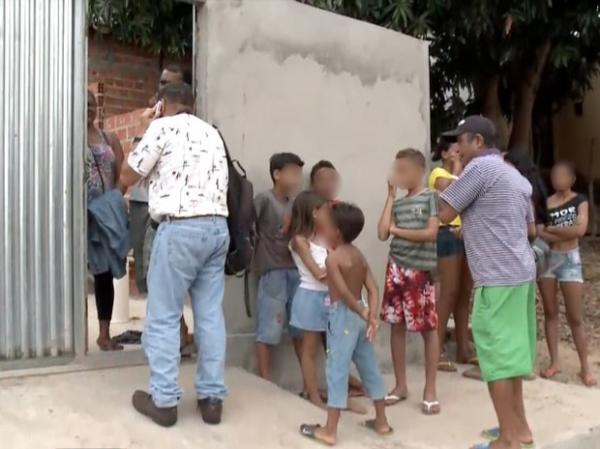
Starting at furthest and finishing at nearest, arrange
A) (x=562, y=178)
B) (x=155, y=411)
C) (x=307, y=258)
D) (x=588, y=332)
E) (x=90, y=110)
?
1. (x=588, y=332)
2. (x=562, y=178)
3. (x=90, y=110)
4. (x=307, y=258)
5. (x=155, y=411)

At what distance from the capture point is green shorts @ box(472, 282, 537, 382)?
4137mm

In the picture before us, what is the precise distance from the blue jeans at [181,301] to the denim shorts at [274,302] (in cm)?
100

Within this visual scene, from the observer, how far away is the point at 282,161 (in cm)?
525

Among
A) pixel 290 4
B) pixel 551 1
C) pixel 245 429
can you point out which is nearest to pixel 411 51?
pixel 290 4

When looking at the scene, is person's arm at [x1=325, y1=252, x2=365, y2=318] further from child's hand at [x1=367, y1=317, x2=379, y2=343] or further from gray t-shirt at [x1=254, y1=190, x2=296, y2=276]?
gray t-shirt at [x1=254, y1=190, x2=296, y2=276]

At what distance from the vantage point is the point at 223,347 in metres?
4.28

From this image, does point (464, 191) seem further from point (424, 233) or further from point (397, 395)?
point (397, 395)

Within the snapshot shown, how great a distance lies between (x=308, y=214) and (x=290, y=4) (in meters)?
1.64

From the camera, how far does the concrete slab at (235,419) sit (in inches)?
154

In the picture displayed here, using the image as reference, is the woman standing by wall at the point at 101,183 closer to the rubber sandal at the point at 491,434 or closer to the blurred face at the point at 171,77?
the blurred face at the point at 171,77

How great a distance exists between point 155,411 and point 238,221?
3.76 ft

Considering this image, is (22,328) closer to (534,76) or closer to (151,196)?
(151,196)

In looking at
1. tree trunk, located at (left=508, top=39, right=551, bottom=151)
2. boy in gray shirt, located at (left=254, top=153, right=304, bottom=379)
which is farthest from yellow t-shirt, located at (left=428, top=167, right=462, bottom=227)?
tree trunk, located at (left=508, top=39, right=551, bottom=151)

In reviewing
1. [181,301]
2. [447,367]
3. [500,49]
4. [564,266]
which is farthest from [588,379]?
[500,49]
